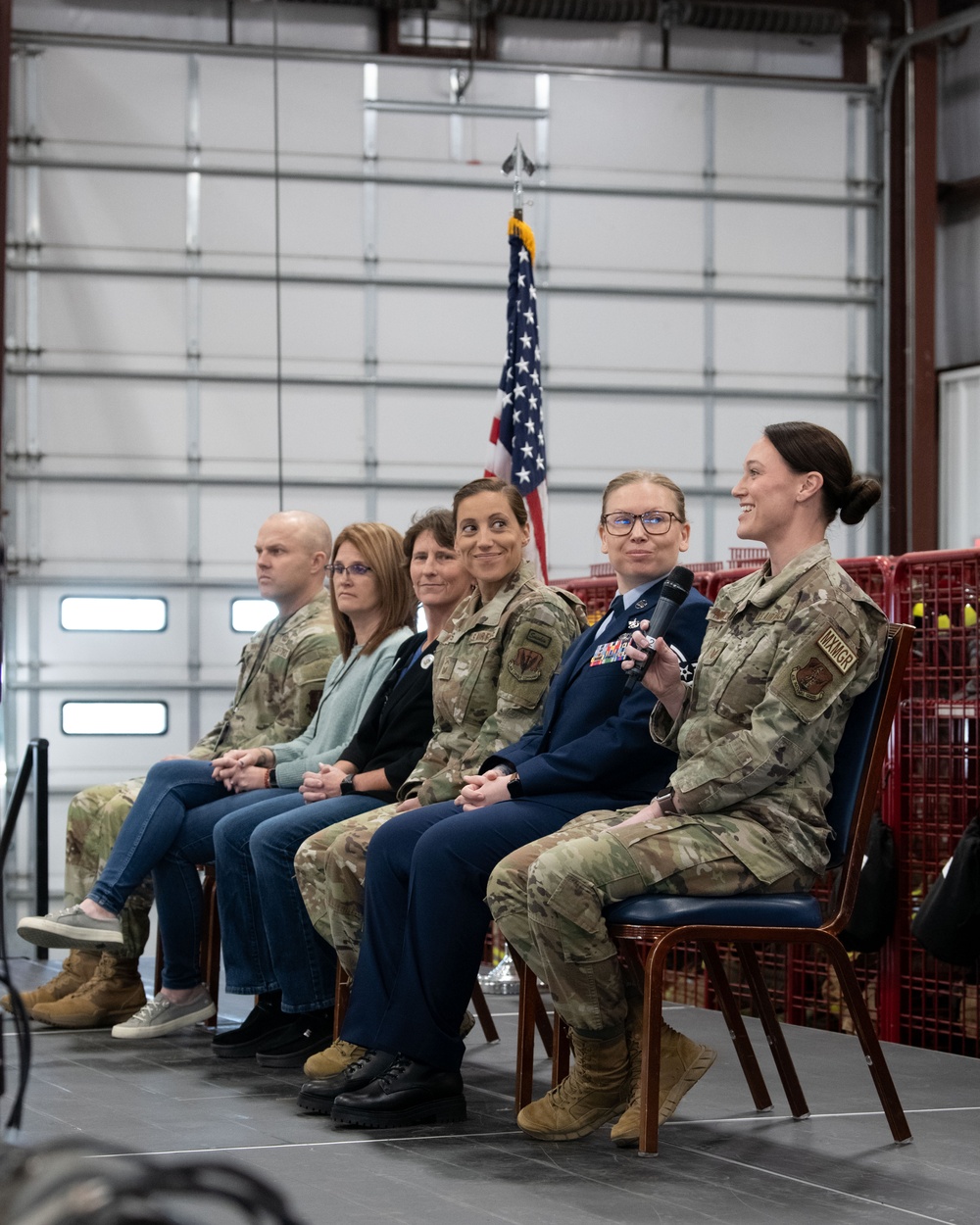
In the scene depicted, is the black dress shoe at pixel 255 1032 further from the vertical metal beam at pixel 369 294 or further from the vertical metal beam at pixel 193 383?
the vertical metal beam at pixel 369 294

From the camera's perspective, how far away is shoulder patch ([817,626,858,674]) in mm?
2541

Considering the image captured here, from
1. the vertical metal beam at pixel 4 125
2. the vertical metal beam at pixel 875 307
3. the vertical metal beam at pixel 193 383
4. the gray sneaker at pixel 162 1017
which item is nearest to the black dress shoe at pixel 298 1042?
the gray sneaker at pixel 162 1017

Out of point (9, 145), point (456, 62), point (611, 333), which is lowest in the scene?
point (611, 333)

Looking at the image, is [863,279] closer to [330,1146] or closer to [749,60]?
[749,60]

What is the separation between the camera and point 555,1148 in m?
2.63

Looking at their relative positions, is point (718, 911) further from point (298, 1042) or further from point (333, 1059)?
point (298, 1042)

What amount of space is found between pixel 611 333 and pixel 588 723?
778 cm

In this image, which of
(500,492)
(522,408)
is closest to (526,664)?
(500,492)

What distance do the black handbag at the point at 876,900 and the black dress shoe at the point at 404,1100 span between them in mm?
1376

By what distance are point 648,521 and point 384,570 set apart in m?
1.01

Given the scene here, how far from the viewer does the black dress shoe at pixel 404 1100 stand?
2.75m

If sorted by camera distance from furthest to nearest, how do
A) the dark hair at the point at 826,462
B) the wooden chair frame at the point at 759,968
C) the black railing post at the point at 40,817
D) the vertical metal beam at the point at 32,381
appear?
the vertical metal beam at the point at 32,381 → the black railing post at the point at 40,817 → the dark hair at the point at 826,462 → the wooden chair frame at the point at 759,968

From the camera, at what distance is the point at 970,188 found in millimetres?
10836

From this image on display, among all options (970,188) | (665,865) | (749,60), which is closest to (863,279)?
(970,188)
